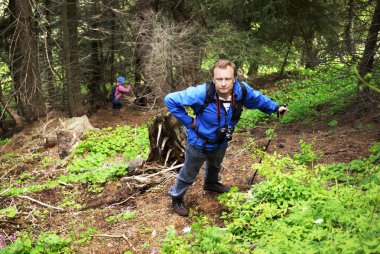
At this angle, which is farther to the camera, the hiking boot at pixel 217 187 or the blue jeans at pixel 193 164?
the hiking boot at pixel 217 187

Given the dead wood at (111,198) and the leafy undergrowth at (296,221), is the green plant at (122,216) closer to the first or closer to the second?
the dead wood at (111,198)

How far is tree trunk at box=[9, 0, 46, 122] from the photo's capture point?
11.2 metres

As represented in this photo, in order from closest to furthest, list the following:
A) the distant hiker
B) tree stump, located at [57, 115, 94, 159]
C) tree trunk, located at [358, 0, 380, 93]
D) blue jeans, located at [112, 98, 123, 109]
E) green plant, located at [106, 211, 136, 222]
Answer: green plant, located at [106, 211, 136, 222] < tree trunk, located at [358, 0, 380, 93] < tree stump, located at [57, 115, 94, 159] < the distant hiker < blue jeans, located at [112, 98, 123, 109]

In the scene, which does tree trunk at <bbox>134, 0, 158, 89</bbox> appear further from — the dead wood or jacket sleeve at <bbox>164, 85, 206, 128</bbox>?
jacket sleeve at <bbox>164, 85, 206, 128</bbox>

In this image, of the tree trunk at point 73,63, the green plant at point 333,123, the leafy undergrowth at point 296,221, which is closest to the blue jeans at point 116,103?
the tree trunk at point 73,63

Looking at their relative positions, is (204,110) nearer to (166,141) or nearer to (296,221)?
(296,221)

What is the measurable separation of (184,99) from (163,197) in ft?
6.78

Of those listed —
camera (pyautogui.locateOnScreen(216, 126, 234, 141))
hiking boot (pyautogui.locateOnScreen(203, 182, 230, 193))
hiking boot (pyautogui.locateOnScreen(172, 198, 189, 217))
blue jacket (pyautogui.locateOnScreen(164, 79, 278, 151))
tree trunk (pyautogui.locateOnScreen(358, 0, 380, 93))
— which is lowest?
hiking boot (pyautogui.locateOnScreen(172, 198, 189, 217))

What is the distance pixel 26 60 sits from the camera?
12180 millimetres

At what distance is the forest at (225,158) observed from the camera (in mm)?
3697

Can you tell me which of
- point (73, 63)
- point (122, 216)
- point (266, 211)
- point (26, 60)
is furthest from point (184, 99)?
point (73, 63)

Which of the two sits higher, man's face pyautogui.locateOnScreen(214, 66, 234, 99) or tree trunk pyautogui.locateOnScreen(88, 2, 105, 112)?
man's face pyautogui.locateOnScreen(214, 66, 234, 99)

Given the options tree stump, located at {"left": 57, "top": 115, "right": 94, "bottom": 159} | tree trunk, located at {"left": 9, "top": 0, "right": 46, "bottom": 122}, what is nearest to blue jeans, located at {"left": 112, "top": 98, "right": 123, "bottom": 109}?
tree trunk, located at {"left": 9, "top": 0, "right": 46, "bottom": 122}

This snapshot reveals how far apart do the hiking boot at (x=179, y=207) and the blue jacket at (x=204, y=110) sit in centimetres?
100
